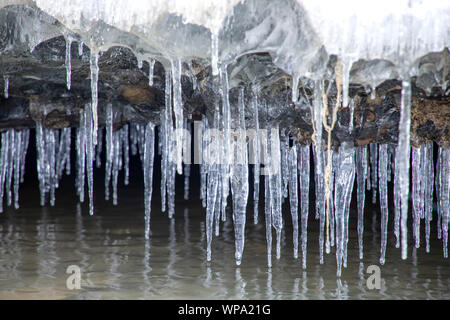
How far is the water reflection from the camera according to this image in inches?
265

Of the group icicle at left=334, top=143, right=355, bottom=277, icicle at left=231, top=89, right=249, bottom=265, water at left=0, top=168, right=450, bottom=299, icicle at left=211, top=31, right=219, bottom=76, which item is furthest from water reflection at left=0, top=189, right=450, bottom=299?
icicle at left=211, top=31, right=219, bottom=76

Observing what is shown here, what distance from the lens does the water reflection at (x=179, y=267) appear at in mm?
6727

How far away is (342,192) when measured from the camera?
730 centimetres

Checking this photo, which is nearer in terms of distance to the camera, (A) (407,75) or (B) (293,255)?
(A) (407,75)

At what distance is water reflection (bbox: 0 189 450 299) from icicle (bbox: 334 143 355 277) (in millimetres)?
399

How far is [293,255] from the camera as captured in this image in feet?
28.0

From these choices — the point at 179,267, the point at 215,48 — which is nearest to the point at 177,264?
the point at 179,267

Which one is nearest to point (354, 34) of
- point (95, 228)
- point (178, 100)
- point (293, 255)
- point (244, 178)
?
point (178, 100)

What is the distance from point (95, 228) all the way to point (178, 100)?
4996mm

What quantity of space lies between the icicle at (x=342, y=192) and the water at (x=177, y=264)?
15.6 inches

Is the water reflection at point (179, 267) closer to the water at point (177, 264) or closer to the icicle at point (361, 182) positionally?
the water at point (177, 264)

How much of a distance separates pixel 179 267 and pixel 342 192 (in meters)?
2.11

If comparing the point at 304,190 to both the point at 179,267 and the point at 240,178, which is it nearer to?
the point at 240,178
